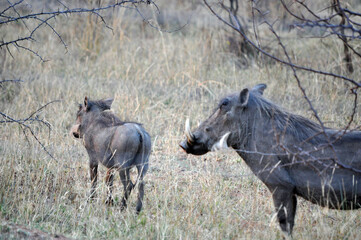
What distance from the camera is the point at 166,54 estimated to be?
880 cm

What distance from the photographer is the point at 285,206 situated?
3482mm

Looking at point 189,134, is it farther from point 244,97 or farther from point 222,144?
point 244,97

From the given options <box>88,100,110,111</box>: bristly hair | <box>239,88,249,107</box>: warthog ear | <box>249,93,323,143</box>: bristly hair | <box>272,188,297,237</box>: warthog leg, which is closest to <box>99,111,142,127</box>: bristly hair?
<box>88,100,110,111</box>: bristly hair

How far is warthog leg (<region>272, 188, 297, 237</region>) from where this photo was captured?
3482 mm

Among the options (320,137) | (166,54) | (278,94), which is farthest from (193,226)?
(166,54)

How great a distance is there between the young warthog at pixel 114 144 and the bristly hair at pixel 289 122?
3.49ft

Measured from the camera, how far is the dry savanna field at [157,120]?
3781 mm

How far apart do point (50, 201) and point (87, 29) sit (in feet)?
19.0

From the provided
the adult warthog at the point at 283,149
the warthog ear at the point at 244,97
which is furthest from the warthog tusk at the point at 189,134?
the warthog ear at the point at 244,97

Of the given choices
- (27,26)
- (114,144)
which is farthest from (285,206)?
(27,26)

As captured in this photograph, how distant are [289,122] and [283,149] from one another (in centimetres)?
36

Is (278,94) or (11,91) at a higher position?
(11,91)

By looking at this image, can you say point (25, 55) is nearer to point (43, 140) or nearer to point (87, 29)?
point (87, 29)

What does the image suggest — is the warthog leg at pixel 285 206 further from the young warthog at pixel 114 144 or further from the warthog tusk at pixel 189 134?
the young warthog at pixel 114 144
